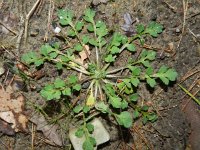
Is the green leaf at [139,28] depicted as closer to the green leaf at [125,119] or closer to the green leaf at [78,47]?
the green leaf at [78,47]

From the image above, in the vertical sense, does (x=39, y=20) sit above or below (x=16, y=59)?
above

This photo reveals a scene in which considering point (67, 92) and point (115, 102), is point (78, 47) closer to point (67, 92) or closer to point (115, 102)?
point (67, 92)

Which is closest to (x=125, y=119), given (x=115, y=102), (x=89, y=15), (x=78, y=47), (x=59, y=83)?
(x=115, y=102)

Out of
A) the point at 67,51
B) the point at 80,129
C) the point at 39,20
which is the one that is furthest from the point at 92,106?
the point at 39,20

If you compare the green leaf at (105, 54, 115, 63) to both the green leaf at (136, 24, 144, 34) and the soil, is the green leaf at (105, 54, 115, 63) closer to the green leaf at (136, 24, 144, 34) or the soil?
the soil

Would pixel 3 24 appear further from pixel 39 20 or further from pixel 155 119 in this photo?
pixel 155 119

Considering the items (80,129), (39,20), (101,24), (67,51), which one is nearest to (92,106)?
(80,129)

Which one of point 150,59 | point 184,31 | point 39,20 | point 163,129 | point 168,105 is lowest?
point 163,129
